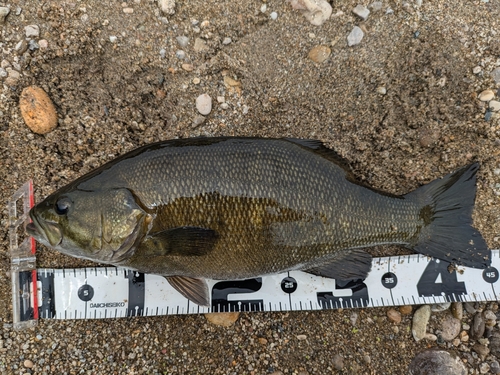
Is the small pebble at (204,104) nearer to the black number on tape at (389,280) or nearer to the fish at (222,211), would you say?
the fish at (222,211)

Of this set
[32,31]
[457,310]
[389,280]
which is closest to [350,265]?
[389,280]

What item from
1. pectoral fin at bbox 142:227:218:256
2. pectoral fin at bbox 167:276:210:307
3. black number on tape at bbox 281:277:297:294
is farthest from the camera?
black number on tape at bbox 281:277:297:294

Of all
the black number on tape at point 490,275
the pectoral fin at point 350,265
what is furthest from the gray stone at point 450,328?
the pectoral fin at point 350,265

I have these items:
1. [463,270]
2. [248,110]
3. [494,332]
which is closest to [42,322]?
[248,110]

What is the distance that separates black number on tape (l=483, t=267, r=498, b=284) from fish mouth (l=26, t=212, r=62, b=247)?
10.9 feet

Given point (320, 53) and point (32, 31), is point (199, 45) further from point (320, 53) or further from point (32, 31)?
point (32, 31)

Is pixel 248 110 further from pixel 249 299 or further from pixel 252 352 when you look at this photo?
pixel 252 352

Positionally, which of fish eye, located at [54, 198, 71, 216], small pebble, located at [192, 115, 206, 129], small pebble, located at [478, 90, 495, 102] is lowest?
fish eye, located at [54, 198, 71, 216]

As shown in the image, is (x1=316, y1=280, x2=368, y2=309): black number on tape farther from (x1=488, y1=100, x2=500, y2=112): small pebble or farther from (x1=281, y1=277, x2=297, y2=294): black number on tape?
(x1=488, y1=100, x2=500, y2=112): small pebble

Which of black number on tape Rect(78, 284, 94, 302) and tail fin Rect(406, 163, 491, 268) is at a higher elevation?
tail fin Rect(406, 163, 491, 268)

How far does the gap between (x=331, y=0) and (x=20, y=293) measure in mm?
3528

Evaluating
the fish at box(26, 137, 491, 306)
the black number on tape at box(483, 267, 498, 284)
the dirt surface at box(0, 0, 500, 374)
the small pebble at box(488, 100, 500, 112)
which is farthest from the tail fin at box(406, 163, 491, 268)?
the small pebble at box(488, 100, 500, 112)

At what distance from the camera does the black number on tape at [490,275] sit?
2.94 m

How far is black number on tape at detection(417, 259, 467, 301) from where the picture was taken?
2.95 metres
